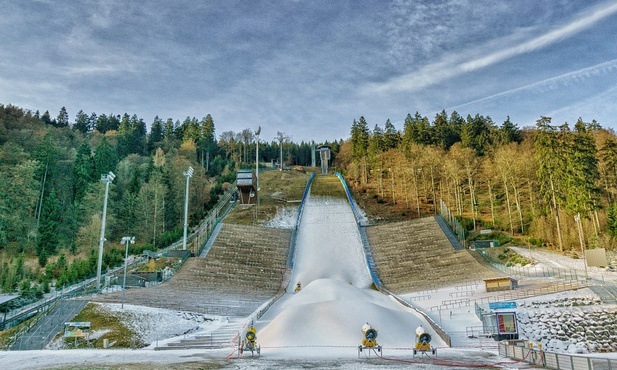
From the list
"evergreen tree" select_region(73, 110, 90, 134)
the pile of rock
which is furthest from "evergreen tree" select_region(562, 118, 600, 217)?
"evergreen tree" select_region(73, 110, 90, 134)

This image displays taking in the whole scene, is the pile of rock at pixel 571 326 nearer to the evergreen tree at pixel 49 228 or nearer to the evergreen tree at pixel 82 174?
the evergreen tree at pixel 49 228

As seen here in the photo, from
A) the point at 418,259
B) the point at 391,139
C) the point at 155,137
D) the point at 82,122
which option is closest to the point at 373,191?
the point at 391,139

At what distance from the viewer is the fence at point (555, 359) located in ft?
27.9

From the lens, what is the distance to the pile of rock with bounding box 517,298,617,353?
15906 mm

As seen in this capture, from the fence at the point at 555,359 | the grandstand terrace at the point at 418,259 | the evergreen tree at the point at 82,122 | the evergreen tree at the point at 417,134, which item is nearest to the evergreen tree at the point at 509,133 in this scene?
the evergreen tree at the point at 417,134

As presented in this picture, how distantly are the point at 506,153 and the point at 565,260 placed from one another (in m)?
15.7

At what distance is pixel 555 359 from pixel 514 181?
35.7 metres

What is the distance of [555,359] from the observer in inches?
406

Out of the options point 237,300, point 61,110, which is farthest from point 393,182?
point 61,110

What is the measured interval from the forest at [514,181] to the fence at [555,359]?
20.7 metres

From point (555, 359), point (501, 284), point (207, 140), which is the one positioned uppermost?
point (207, 140)

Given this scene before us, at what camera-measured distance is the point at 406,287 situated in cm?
2872

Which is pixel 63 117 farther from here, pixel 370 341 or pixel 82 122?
pixel 370 341

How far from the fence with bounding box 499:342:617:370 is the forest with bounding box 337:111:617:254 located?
2068cm
